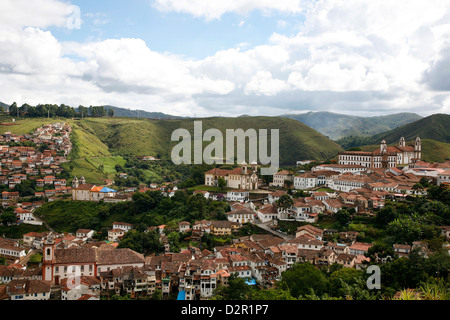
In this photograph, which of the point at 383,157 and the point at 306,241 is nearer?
the point at 306,241

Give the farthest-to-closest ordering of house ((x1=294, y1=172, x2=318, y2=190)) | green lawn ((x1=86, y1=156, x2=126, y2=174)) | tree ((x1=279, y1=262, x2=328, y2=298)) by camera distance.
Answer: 1. green lawn ((x1=86, y1=156, x2=126, y2=174))
2. house ((x1=294, y1=172, x2=318, y2=190))
3. tree ((x1=279, y1=262, x2=328, y2=298))

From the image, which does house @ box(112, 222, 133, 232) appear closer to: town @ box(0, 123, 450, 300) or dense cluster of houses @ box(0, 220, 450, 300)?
town @ box(0, 123, 450, 300)

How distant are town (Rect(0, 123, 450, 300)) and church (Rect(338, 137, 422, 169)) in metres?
0.14

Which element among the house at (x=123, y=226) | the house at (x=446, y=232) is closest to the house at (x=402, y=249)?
the house at (x=446, y=232)

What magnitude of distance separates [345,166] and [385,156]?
5522 millimetres

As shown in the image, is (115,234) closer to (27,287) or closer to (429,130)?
(27,287)

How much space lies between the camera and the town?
23.1 meters

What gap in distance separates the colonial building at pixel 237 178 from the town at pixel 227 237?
0.43 ft

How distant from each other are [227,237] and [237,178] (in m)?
13.4

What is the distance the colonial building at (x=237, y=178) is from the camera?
142 ft

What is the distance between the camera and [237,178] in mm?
43688

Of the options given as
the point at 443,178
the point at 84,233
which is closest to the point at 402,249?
the point at 443,178

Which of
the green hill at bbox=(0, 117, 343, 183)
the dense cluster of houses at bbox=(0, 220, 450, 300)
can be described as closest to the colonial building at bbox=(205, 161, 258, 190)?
the dense cluster of houses at bbox=(0, 220, 450, 300)
